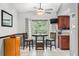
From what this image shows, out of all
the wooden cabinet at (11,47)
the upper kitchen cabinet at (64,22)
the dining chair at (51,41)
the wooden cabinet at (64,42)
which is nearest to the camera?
the wooden cabinet at (11,47)

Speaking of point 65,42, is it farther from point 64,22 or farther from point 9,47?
point 9,47

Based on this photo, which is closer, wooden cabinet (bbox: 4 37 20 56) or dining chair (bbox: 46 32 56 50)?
wooden cabinet (bbox: 4 37 20 56)

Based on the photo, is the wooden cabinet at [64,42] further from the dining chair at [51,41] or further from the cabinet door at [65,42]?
the dining chair at [51,41]

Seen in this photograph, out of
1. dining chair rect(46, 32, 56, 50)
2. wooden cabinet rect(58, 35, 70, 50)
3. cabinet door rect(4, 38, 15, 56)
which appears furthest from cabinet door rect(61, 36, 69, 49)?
cabinet door rect(4, 38, 15, 56)

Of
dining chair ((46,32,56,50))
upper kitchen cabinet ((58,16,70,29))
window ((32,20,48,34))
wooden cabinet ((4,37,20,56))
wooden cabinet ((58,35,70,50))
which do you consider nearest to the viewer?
wooden cabinet ((4,37,20,56))

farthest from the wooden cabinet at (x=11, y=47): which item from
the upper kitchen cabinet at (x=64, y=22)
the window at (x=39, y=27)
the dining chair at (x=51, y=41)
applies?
the window at (x=39, y=27)

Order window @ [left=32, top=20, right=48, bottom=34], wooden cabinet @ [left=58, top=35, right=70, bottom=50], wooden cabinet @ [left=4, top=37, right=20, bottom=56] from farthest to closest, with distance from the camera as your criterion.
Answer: window @ [left=32, top=20, right=48, bottom=34] → wooden cabinet @ [left=58, top=35, right=70, bottom=50] → wooden cabinet @ [left=4, top=37, right=20, bottom=56]

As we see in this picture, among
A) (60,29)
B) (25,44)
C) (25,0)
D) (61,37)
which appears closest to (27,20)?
(25,44)

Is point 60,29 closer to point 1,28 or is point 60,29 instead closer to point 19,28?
point 19,28

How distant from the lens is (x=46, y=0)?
1.77 meters

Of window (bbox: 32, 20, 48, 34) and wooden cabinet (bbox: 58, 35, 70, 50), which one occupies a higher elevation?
window (bbox: 32, 20, 48, 34)

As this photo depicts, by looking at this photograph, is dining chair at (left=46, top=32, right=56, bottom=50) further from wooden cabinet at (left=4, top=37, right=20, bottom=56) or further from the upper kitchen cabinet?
wooden cabinet at (left=4, top=37, right=20, bottom=56)

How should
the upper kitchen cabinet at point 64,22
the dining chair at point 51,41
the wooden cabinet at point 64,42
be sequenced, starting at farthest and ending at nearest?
the dining chair at point 51,41, the upper kitchen cabinet at point 64,22, the wooden cabinet at point 64,42

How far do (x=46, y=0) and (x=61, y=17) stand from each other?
609 centimetres
